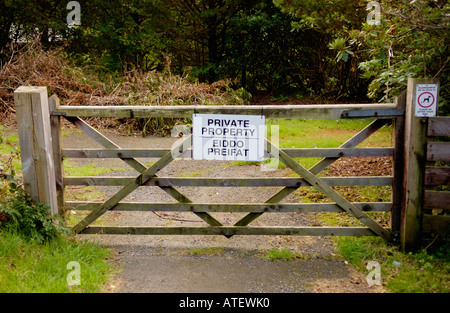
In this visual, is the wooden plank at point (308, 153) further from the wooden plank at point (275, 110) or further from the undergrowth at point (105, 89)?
the undergrowth at point (105, 89)

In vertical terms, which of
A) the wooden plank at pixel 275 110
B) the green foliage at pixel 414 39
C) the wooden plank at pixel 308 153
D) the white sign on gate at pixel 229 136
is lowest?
the wooden plank at pixel 308 153

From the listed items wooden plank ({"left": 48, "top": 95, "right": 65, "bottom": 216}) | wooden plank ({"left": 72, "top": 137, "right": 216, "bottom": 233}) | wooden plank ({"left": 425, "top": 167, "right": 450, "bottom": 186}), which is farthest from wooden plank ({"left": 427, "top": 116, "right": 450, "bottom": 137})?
wooden plank ({"left": 48, "top": 95, "right": 65, "bottom": 216})

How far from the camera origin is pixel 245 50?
1498 cm

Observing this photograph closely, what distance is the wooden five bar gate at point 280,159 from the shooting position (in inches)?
180

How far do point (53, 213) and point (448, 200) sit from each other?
163 inches

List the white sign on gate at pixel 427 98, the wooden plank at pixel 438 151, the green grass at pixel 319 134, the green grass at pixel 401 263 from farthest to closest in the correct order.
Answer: the green grass at pixel 319 134, the wooden plank at pixel 438 151, the white sign on gate at pixel 427 98, the green grass at pixel 401 263

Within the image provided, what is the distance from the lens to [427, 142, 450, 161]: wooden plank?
14.8ft

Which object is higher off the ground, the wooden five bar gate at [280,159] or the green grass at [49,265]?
the wooden five bar gate at [280,159]

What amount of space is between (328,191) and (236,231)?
3.57 ft

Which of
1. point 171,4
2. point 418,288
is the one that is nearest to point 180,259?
point 418,288

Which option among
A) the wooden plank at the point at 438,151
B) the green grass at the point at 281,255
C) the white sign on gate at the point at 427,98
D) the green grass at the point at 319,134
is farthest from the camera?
the green grass at the point at 319,134

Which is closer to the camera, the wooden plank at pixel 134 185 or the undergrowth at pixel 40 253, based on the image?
the undergrowth at pixel 40 253

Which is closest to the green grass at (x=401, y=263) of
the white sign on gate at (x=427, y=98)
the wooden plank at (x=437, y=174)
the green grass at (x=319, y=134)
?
the wooden plank at (x=437, y=174)
